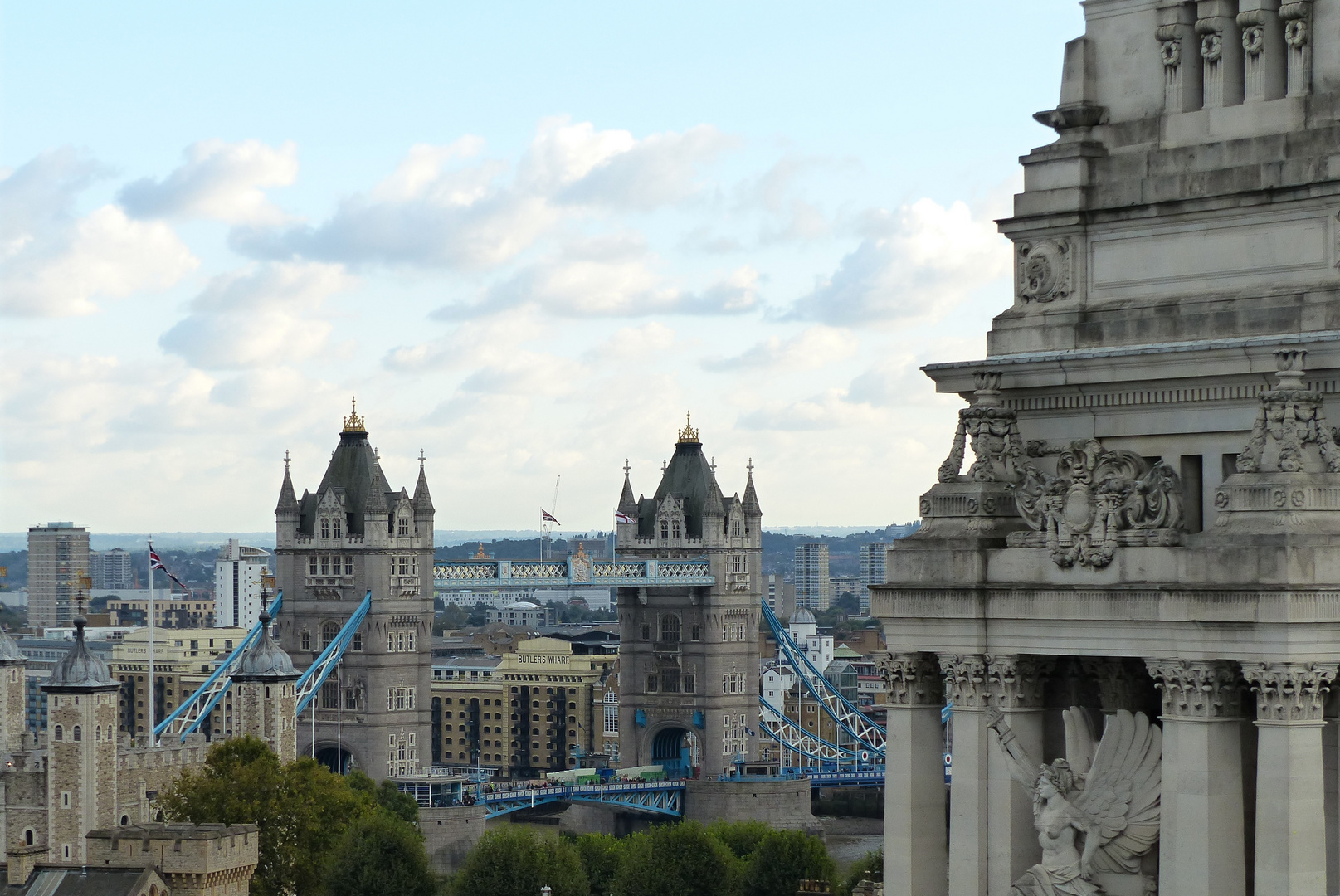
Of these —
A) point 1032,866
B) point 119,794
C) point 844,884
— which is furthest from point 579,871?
point 1032,866

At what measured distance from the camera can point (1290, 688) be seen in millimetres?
22844

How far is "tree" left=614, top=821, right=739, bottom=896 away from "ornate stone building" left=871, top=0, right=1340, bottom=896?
101 meters

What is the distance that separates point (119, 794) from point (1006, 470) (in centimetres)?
10401

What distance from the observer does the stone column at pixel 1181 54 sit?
82.1ft

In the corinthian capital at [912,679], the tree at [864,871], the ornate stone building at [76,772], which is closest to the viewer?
the corinthian capital at [912,679]

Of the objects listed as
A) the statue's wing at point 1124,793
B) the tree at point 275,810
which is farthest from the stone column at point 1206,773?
the tree at point 275,810

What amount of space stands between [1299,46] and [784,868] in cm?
10753

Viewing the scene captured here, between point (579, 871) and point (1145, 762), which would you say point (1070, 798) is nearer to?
point (1145, 762)

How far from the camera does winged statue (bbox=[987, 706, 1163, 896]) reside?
24.4 meters

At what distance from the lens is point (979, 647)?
24.9m

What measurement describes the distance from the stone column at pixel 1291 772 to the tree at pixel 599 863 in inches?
4236

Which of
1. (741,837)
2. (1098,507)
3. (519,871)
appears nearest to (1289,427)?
(1098,507)

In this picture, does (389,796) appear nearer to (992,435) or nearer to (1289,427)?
(992,435)

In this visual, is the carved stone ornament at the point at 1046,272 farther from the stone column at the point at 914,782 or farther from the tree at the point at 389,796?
the tree at the point at 389,796
